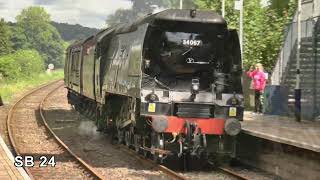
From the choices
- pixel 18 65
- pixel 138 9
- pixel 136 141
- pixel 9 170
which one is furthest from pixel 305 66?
pixel 138 9

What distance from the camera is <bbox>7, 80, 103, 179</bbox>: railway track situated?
37.3 feet

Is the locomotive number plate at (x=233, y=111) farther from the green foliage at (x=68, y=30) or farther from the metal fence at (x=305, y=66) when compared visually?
the green foliage at (x=68, y=30)

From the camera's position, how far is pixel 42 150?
14656 mm

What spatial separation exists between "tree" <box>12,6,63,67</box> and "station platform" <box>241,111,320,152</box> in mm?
120045

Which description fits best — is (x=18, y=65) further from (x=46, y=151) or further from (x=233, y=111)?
(x=233, y=111)

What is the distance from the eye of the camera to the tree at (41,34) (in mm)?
138750

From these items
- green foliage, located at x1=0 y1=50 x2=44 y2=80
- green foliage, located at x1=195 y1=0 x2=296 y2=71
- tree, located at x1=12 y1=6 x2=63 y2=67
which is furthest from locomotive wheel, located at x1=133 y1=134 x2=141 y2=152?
tree, located at x1=12 y1=6 x2=63 y2=67

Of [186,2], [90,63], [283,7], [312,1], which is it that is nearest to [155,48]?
[90,63]

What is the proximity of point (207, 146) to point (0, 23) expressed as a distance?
244 ft

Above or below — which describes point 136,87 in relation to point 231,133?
above

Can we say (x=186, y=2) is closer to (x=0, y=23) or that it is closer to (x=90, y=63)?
(x=0, y=23)

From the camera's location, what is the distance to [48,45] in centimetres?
14038

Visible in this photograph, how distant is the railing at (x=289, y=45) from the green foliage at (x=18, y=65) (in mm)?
39350

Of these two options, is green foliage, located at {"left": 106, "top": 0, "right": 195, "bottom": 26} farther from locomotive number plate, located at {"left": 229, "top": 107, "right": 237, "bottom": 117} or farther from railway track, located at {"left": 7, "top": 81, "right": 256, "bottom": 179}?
locomotive number plate, located at {"left": 229, "top": 107, "right": 237, "bottom": 117}
